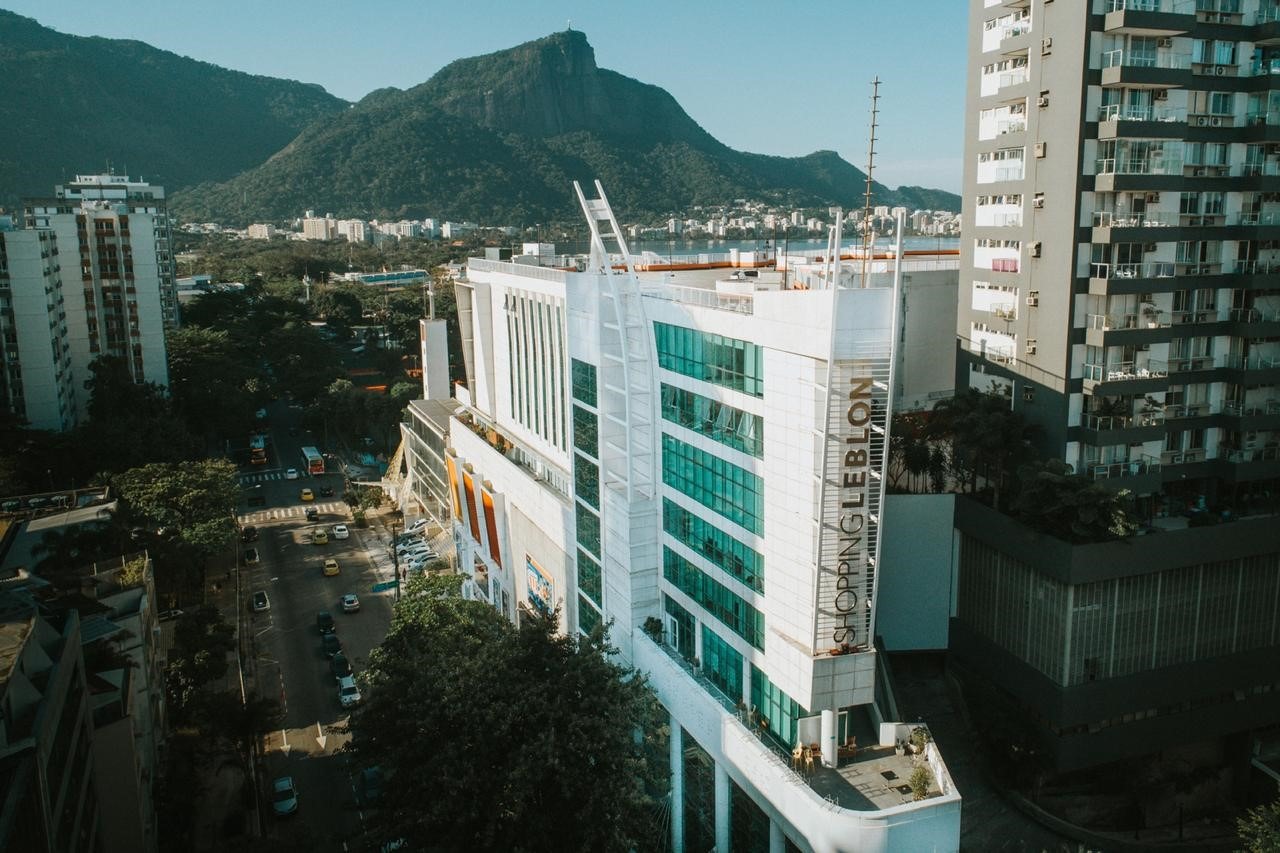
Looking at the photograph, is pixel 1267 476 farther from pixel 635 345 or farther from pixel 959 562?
pixel 635 345

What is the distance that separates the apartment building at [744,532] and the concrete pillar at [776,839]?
53mm

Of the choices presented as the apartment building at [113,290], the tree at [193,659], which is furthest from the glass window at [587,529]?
the apartment building at [113,290]

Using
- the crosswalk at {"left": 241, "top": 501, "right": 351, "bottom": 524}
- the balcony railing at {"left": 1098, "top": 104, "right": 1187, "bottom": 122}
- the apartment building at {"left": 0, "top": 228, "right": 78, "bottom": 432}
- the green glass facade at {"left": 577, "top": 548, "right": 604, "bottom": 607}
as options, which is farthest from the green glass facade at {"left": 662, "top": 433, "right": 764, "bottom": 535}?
the apartment building at {"left": 0, "top": 228, "right": 78, "bottom": 432}

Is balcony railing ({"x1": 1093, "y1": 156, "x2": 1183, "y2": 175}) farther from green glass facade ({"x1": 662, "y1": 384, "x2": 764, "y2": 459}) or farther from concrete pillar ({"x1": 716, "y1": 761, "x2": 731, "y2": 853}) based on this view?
concrete pillar ({"x1": 716, "y1": 761, "x2": 731, "y2": 853})

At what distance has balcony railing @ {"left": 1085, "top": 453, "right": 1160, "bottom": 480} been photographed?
33344 mm

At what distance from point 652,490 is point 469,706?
947cm

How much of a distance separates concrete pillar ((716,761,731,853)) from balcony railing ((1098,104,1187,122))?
24642mm

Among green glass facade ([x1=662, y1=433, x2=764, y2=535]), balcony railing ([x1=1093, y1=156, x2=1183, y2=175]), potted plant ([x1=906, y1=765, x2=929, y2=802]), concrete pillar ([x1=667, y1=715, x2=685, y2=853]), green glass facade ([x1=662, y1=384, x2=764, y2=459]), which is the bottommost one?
concrete pillar ([x1=667, y1=715, x2=685, y2=853])

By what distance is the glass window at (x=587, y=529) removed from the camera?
34.4m

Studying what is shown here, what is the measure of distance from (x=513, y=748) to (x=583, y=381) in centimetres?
1371

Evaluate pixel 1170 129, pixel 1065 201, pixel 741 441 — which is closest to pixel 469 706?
pixel 741 441

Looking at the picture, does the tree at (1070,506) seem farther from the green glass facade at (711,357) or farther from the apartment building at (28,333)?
the apartment building at (28,333)

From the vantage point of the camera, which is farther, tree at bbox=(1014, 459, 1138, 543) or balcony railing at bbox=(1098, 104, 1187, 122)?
balcony railing at bbox=(1098, 104, 1187, 122)

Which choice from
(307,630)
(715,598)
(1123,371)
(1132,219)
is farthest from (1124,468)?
(307,630)
